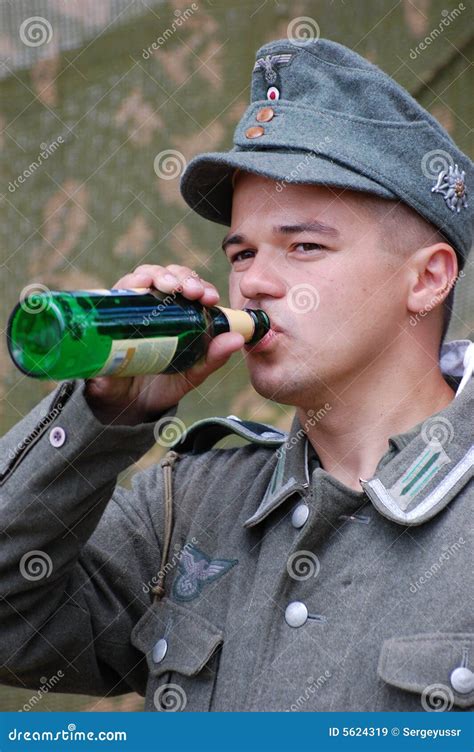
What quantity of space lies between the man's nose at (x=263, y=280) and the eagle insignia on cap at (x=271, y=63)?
0.30m

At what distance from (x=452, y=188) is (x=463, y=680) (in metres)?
0.69

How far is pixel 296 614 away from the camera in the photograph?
1.45m

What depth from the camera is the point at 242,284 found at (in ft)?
5.15

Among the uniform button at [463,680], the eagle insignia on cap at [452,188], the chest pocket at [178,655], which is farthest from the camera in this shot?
the eagle insignia on cap at [452,188]

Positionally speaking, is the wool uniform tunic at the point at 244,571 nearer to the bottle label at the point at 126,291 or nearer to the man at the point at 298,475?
the man at the point at 298,475

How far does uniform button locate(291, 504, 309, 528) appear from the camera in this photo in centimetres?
153

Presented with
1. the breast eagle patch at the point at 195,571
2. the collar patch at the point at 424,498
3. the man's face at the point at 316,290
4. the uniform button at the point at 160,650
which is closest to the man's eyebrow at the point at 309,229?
the man's face at the point at 316,290

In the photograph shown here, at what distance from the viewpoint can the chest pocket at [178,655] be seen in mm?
1513

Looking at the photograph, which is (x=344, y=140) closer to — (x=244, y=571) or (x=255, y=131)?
(x=255, y=131)

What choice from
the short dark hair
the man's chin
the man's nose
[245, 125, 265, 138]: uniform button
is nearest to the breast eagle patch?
the man's chin

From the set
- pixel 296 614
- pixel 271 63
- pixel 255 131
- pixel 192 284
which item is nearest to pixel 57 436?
pixel 192 284

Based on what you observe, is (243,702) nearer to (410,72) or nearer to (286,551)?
(286,551)

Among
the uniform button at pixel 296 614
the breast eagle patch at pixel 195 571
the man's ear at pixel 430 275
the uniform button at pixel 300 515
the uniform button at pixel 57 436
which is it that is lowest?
the breast eagle patch at pixel 195 571

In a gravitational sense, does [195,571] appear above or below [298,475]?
below
